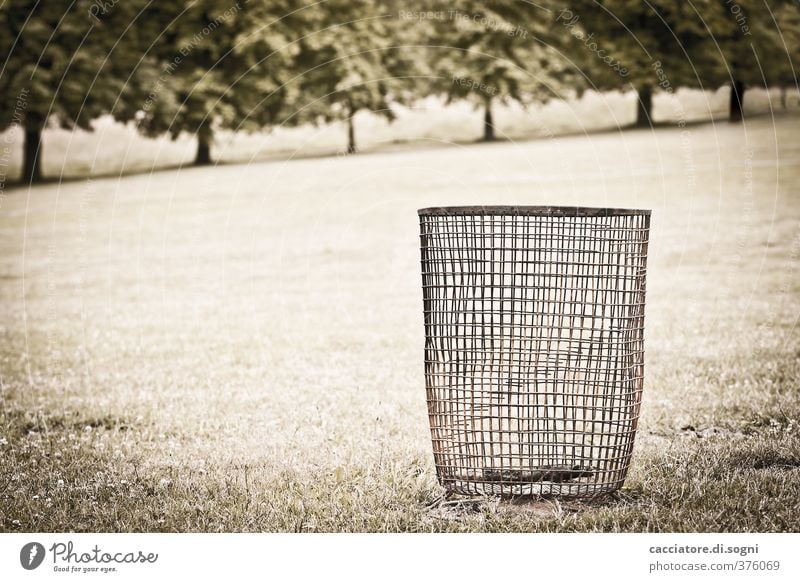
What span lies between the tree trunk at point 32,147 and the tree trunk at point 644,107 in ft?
51.7

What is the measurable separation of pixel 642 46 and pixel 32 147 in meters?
16.4

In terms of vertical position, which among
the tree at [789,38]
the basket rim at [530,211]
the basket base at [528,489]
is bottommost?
the basket base at [528,489]

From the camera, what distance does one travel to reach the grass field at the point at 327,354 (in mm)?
4793

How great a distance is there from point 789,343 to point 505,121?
18985mm

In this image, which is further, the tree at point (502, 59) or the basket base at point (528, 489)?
the tree at point (502, 59)

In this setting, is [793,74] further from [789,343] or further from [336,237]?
[789,343]

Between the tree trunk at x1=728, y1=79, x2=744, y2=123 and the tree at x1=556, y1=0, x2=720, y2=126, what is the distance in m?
0.69

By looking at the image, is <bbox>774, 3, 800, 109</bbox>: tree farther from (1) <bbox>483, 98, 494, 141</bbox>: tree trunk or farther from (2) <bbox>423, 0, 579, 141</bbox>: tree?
(1) <bbox>483, 98, 494, 141</bbox>: tree trunk

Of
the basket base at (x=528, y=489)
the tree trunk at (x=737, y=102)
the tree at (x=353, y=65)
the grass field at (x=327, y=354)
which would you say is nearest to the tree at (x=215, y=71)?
the tree at (x=353, y=65)

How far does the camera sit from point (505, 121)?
26.2 meters

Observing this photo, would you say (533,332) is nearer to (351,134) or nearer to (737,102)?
(737,102)

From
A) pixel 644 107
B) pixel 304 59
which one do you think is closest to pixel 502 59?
pixel 644 107

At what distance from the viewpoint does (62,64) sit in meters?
22.6

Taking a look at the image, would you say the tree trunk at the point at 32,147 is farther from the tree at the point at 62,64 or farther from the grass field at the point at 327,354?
the grass field at the point at 327,354
